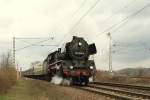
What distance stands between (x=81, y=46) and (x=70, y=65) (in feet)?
6.82

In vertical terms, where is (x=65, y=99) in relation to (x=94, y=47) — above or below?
below

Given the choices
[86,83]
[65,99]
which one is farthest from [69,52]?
[65,99]

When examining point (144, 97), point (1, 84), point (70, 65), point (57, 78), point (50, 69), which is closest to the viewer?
point (144, 97)

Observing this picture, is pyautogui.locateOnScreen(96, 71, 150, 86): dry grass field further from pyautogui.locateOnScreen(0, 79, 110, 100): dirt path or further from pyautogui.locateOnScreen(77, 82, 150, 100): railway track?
pyautogui.locateOnScreen(0, 79, 110, 100): dirt path

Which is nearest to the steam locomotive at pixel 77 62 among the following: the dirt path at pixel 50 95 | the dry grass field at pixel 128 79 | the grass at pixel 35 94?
the grass at pixel 35 94

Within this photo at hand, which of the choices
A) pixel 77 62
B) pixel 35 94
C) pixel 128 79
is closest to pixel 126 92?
pixel 35 94

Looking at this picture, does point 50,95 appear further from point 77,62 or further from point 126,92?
point 77,62

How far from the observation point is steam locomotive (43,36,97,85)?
114 feet

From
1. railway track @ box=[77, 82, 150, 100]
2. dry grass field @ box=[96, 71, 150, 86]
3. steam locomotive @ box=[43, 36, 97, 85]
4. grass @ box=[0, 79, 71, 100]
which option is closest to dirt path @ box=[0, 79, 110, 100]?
grass @ box=[0, 79, 71, 100]

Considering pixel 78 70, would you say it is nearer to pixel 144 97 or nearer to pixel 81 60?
pixel 81 60

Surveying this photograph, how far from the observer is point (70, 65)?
35.0 m

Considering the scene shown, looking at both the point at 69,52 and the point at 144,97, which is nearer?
the point at 144,97

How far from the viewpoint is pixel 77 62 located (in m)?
35.3

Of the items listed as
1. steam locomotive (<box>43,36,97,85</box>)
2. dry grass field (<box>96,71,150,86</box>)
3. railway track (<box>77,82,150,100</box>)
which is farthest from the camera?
dry grass field (<box>96,71,150,86</box>)
